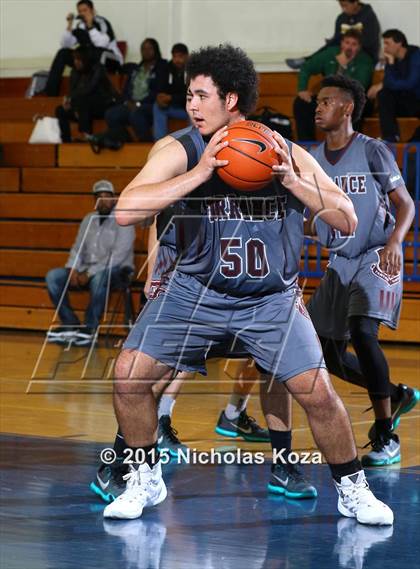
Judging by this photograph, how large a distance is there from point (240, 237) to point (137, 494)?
1076 millimetres

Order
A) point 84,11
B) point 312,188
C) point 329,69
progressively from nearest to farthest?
point 312,188 → point 329,69 → point 84,11

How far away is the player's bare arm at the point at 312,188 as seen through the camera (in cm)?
385

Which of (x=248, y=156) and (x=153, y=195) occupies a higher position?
(x=248, y=156)

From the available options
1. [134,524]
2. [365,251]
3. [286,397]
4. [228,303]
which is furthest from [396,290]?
[134,524]

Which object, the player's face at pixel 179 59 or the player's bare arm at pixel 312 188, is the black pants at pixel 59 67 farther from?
the player's bare arm at pixel 312 188

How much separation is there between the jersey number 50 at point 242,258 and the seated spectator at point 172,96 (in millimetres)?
8596

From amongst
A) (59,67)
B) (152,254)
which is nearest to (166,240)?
(152,254)

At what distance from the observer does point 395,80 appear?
1109cm

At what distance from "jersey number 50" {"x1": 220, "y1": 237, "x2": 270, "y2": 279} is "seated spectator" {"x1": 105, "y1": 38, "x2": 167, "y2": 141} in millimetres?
8897

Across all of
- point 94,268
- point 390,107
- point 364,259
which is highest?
point 364,259

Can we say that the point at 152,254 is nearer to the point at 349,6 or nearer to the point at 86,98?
the point at 349,6

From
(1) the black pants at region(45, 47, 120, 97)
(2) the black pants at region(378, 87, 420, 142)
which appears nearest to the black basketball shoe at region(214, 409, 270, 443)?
(2) the black pants at region(378, 87, 420, 142)

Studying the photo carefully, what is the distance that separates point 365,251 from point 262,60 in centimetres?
877

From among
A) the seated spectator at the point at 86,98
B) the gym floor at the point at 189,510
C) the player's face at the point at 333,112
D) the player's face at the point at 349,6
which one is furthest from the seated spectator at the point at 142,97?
the player's face at the point at 333,112
